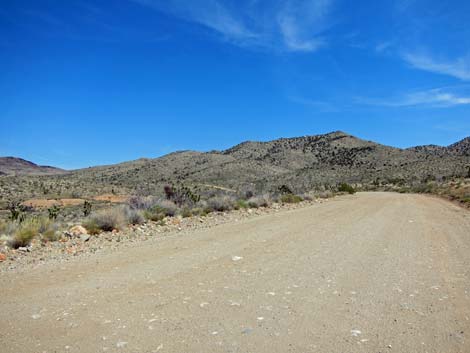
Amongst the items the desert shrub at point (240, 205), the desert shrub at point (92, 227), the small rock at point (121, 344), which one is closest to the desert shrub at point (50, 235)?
the desert shrub at point (92, 227)

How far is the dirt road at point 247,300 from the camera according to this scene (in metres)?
4.20

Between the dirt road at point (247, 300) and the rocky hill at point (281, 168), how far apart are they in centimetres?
4640

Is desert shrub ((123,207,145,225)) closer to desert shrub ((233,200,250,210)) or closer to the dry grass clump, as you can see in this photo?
the dry grass clump

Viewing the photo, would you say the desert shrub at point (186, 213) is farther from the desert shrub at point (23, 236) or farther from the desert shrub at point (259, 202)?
the desert shrub at point (23, 236)

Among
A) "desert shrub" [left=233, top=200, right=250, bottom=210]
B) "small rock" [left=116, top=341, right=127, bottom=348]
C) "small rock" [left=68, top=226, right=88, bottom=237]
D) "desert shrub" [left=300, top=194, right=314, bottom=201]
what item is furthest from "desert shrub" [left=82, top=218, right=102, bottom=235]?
"desert shrub" [left=300, top=194, right=314, bottom=201]

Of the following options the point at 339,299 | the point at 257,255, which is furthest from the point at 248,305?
the point at 257,255

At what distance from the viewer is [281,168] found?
102 meters

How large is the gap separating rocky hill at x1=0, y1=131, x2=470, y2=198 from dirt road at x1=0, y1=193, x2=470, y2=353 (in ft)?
152

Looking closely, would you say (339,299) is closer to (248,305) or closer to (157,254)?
(248,305)

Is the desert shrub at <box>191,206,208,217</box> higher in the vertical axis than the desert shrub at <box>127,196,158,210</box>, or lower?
lower

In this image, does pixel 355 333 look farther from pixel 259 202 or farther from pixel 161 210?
pixel 259 202

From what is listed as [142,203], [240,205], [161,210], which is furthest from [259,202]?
[142,203]

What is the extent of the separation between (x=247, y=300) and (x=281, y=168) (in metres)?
97.0

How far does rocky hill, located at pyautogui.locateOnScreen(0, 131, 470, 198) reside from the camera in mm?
61228
